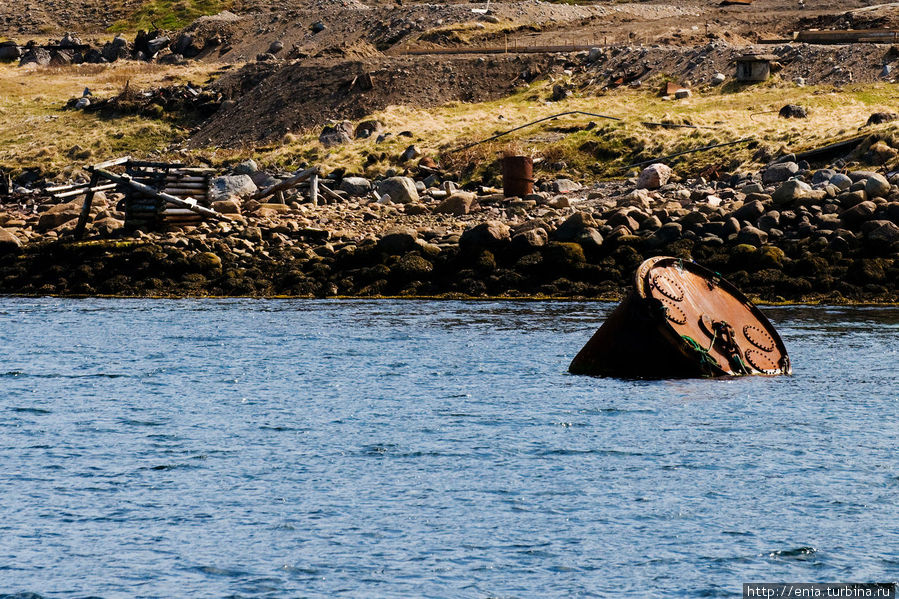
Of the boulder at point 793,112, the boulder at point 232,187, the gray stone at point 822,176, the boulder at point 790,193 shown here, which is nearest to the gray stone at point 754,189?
the gray stone at point 822,176

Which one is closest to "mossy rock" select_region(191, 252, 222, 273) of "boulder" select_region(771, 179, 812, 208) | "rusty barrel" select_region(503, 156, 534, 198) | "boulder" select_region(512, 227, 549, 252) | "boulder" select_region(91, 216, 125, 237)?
"boulder" select_region(91, 216, 125, 237)

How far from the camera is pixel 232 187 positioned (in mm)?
41969

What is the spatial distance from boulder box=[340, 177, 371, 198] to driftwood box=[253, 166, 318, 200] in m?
1.96

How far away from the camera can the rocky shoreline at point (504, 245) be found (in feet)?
93.0

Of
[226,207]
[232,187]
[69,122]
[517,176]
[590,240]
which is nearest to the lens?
[590,240]

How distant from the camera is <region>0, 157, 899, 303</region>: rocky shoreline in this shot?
28344mm

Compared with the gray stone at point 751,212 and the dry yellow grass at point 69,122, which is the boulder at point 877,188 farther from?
the dry yellow grass at point 69,122

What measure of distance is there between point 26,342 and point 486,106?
35992mm

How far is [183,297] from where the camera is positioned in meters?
31.6

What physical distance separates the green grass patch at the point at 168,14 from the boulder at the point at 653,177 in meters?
58.7

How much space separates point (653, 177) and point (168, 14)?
210 ft

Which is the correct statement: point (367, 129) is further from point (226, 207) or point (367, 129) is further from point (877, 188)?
point (877, 188)

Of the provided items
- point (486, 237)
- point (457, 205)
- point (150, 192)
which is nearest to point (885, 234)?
point (486, 237)

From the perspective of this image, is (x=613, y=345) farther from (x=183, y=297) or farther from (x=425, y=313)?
(x=183, y=297)
